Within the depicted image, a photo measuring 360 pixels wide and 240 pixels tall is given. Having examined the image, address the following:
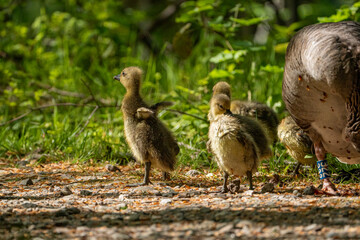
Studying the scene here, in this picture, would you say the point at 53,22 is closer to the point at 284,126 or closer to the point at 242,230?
the point at 284,126

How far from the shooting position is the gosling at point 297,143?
639 cm

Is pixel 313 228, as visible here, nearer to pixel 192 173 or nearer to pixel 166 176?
pixel 166 176

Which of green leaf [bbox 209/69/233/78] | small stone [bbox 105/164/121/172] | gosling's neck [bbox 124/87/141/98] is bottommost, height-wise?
small stone [bbox 105/164/121/172]

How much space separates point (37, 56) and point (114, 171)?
580cm

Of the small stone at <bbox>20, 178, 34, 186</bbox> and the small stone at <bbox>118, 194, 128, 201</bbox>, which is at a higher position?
the small stone at <bbox>20, 178, 34, 186</bbox>

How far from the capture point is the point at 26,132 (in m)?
8.69

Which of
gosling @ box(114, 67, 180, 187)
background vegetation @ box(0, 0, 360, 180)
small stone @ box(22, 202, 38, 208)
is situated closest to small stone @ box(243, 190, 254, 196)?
gosling @ box(114, 67, 180, 187)

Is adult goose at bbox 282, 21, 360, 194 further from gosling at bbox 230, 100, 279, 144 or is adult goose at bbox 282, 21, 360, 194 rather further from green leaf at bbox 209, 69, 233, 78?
A: green leaf at bbox 209, 69, 233, 78

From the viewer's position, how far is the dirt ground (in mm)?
3779

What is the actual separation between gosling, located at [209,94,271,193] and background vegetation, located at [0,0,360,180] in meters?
1.24

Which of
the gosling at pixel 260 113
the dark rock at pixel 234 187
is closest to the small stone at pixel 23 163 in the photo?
the gosling at pixel 260 113

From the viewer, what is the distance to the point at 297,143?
641 centimetres

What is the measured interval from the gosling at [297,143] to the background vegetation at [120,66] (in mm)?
433

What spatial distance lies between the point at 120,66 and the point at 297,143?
5.17 m
